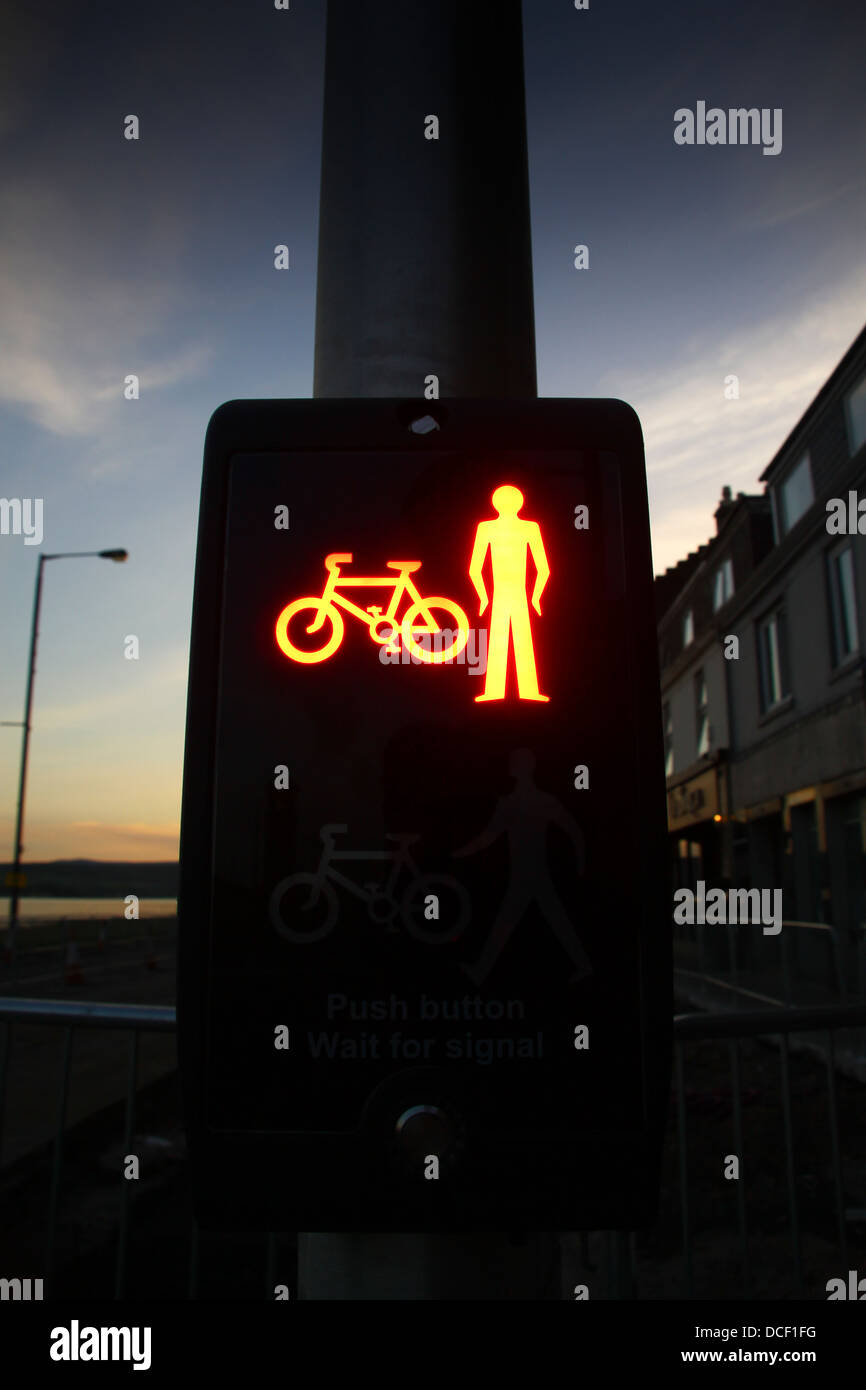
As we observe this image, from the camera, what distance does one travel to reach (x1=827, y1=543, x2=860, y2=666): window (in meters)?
17.1

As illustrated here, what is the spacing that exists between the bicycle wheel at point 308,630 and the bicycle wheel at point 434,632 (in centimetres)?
9

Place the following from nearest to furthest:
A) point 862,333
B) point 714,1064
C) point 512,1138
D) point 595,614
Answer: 1. point 512,1138
2. point 595,614
3. point 714,1064
4. point 862,333

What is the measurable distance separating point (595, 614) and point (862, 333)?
640 inches

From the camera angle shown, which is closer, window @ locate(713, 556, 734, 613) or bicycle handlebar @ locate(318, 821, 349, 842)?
bicycle handlebar @ locate(318, 821, 349, 842)

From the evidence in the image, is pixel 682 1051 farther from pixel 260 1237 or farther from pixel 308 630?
pixel 260 1237

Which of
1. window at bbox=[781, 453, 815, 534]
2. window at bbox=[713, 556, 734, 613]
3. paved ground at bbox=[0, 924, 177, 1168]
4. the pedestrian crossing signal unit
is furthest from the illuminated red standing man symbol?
window at bbox=[713, 556, 734, 613]

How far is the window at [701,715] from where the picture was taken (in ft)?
92.6

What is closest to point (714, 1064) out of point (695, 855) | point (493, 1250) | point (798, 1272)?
point (798, 1272)

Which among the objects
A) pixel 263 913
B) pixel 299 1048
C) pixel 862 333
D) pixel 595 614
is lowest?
pixel 299 1048

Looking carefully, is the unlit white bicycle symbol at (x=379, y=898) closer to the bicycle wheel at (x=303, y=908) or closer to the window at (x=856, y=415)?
the bicycle wheel at (x=303, y=908)

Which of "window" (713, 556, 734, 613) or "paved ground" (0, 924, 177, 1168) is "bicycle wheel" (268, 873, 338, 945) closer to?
"paved ground" (0, 924, 177, 1168)

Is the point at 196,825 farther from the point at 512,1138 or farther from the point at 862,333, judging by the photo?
the point at 862,333

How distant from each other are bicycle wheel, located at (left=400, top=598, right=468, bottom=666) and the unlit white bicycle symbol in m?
0.25
